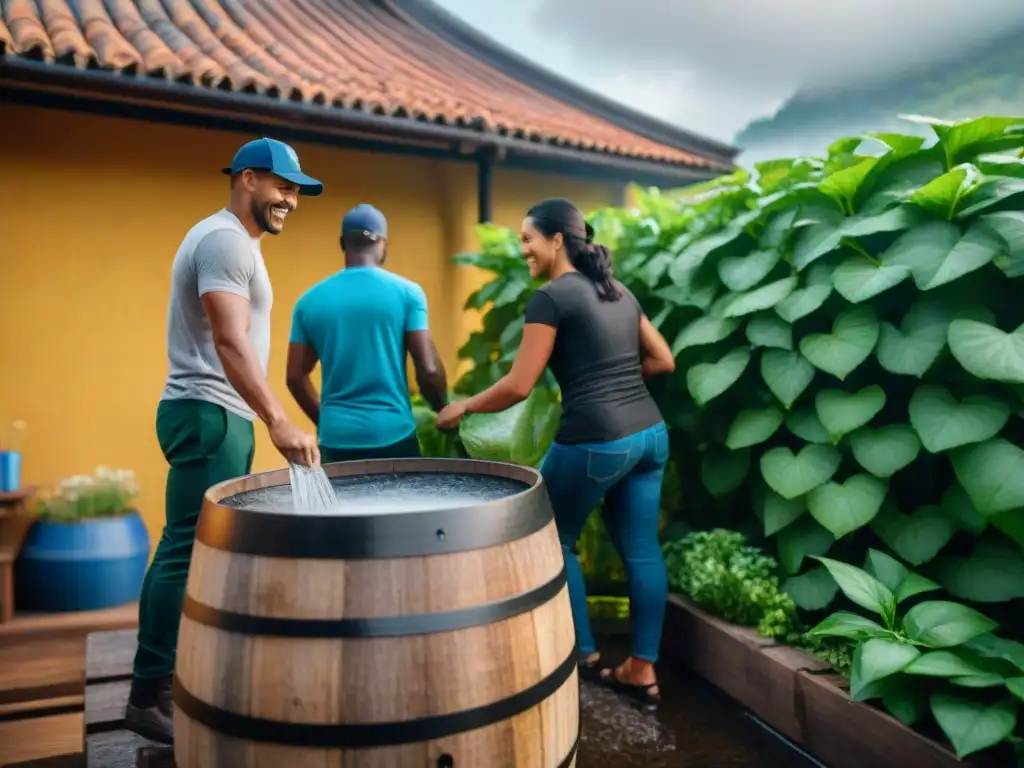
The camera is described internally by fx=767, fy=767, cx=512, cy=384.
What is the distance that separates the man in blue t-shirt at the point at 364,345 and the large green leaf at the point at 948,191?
1.61 metres

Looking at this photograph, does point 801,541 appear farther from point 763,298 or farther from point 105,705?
point 105,705

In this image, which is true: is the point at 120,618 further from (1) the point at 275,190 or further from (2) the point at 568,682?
(2) the point at 568,682

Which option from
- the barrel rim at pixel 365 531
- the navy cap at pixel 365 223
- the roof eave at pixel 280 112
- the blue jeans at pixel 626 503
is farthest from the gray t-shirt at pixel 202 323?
the roof eave at pixel 280 112

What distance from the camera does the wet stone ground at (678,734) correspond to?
89.5 inches

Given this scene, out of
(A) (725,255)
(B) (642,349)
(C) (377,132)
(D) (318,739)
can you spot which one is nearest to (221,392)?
(D) (318,739)

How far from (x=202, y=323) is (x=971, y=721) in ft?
7.11

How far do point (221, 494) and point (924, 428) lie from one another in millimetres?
1898

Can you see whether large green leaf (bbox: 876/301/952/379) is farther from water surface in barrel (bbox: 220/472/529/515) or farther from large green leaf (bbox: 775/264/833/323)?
water surface in barrel (bbox: 220/472/529/515)

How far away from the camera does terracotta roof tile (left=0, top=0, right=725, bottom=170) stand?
3764 mm

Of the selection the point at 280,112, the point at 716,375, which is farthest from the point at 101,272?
the point at 716,375

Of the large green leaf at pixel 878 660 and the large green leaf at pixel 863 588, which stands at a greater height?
the large green leaf at pixel 863 588

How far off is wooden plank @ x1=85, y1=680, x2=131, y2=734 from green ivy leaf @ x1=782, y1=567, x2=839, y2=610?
2110 millimetres

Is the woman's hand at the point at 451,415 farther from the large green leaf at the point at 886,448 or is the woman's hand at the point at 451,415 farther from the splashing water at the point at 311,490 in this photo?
the large green leaf at the point at 886,448

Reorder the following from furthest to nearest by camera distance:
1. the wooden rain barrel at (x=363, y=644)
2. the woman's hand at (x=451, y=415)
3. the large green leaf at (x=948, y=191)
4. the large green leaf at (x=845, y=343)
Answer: the woman's hand at (x=451, y=415) → the large green leaf at (x=845, y=343) → the large green leaf at (x=948, y=191) → the wooden rain barrel at (x=363, y=644)
